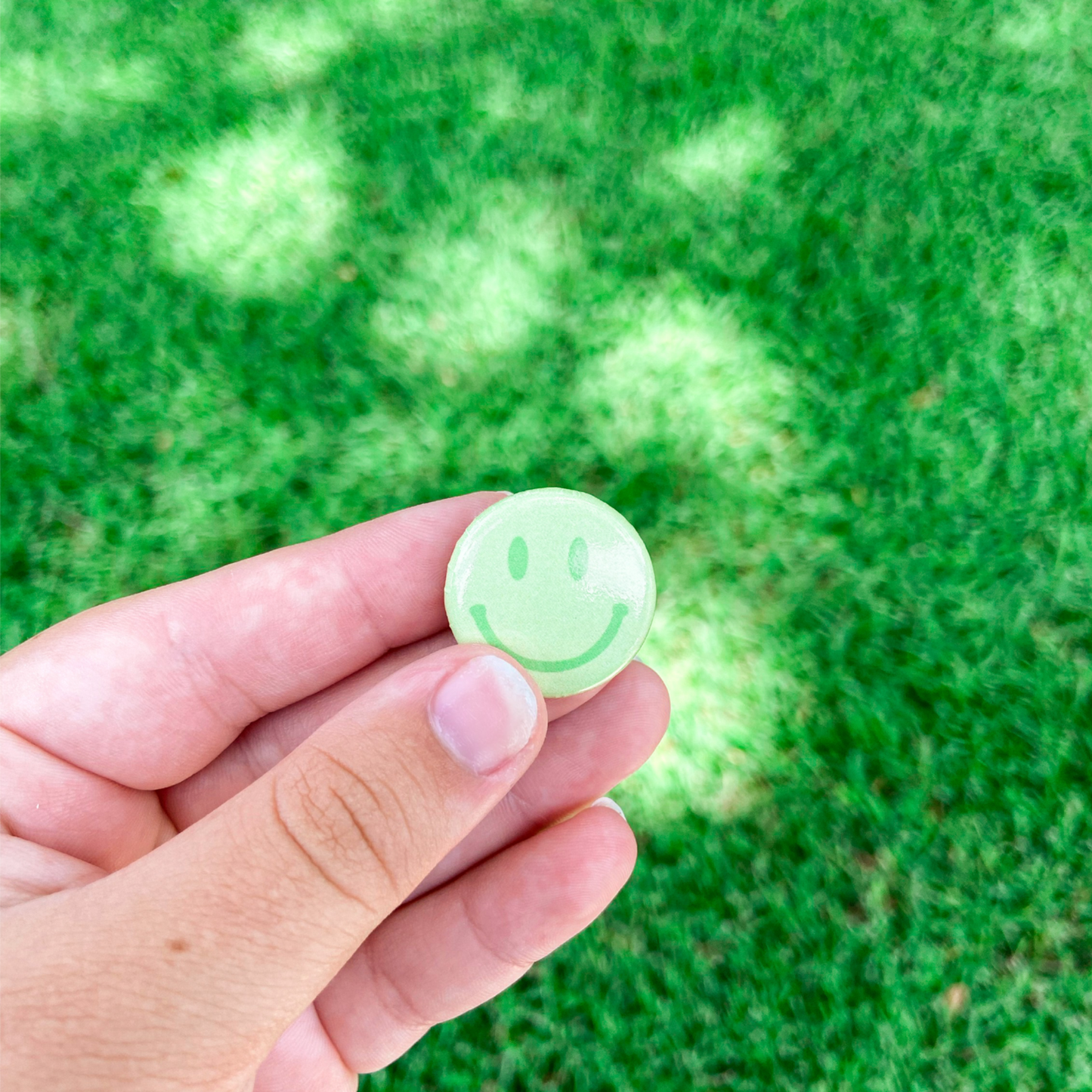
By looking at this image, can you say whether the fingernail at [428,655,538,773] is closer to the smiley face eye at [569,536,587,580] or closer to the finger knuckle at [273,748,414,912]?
the finger knuckle at [273,748,414,912]

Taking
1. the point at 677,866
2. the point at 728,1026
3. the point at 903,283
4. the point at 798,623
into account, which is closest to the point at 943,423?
the point at 903,283

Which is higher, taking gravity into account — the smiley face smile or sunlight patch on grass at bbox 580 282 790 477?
the smiley face smile

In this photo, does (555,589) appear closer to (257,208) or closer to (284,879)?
(284,879)

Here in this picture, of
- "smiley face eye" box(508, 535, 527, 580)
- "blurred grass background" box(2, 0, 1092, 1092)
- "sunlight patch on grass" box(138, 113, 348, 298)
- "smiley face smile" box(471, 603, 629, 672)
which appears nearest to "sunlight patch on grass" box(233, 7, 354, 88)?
"blurred grass background" box(2, 0, 1092, 1092)

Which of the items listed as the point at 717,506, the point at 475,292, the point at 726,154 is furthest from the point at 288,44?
the point at 717,506

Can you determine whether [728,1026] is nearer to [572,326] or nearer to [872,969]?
[872,969]
